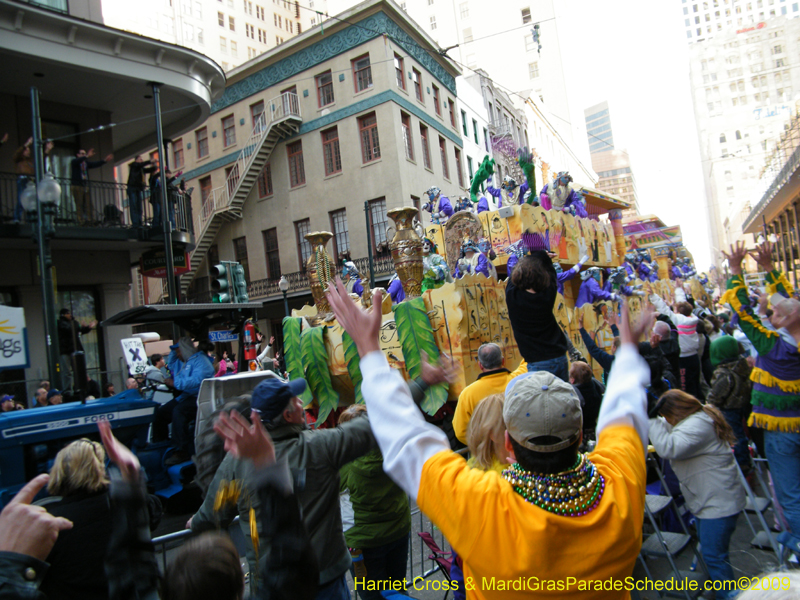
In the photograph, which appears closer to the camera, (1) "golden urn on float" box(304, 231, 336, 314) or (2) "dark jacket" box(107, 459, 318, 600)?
(2) "dark jacket" box(107, 459, 318, 600)

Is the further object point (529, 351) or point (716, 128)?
point (716, 128)

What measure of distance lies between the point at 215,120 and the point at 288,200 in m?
6.67

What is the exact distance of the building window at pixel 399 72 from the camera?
2394 cm

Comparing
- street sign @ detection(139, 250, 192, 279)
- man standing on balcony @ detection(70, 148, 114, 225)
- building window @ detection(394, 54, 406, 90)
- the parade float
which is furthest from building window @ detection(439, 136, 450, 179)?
man standing on balcony @ detection(70, 148, 114, 225)

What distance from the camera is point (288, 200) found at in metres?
25.9

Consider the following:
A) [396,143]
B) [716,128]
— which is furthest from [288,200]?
[716,128]

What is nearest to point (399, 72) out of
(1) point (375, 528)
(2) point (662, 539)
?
(2) point (662, 539)

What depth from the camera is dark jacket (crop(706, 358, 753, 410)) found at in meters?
5.64

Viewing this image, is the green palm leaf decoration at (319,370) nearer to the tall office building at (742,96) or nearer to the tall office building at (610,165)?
the tall office building at (742,96)

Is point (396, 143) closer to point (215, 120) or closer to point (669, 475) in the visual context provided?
point (215, 120)

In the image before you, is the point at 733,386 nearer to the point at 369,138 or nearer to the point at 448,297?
the point at 448,297

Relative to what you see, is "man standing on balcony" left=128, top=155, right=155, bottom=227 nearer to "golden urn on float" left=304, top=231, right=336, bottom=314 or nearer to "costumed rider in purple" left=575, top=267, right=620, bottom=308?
"golden urn on float" left=304, top=231, right=336, bottom=314

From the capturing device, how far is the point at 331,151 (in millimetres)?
25000

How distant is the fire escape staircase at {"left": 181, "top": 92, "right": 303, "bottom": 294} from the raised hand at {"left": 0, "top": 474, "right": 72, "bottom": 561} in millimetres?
24774
